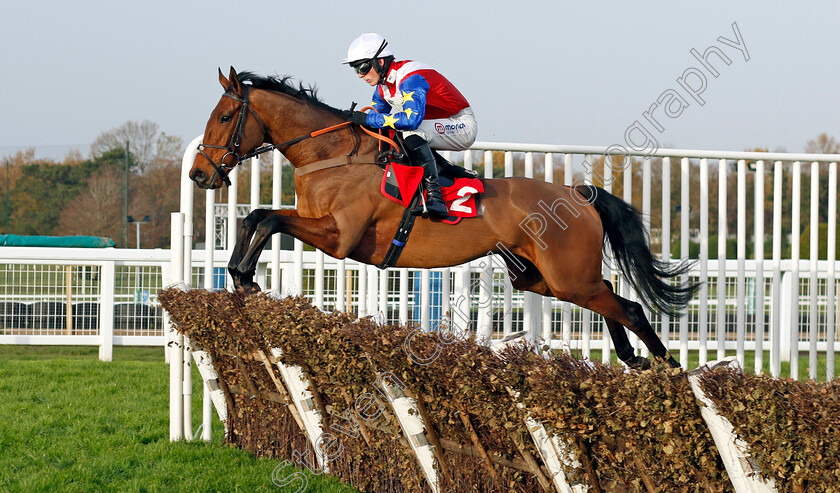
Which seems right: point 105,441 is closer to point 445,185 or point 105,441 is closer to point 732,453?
point 445,185

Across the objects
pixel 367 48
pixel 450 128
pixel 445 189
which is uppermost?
pixel 367 48

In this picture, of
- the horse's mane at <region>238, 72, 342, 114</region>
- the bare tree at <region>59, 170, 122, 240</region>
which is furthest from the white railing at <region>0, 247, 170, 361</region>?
the bare tree at <region>59, 170, 122, 240</region>

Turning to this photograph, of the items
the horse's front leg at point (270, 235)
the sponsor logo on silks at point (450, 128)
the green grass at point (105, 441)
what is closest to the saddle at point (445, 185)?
the sponsor logo on silks at point (450, 128)

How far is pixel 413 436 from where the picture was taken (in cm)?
290

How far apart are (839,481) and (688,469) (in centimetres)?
37

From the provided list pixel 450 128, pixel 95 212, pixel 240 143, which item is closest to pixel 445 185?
pixel 450 128

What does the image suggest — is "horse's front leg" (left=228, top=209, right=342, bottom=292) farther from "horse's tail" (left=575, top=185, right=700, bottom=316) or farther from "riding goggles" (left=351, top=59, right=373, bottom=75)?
"horse's tail" (left=575, top=185, right=700, bottom=316)

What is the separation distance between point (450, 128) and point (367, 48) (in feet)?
1.85

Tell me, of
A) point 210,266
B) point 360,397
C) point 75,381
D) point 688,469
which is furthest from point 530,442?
point 75,381

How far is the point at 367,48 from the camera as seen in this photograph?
396cm

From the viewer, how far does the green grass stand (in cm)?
371

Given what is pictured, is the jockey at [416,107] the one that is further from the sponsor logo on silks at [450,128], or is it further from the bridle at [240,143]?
the bridle at [240,143]

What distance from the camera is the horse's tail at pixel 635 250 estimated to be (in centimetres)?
445

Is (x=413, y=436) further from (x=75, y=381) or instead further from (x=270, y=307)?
(x=75, y=381)
